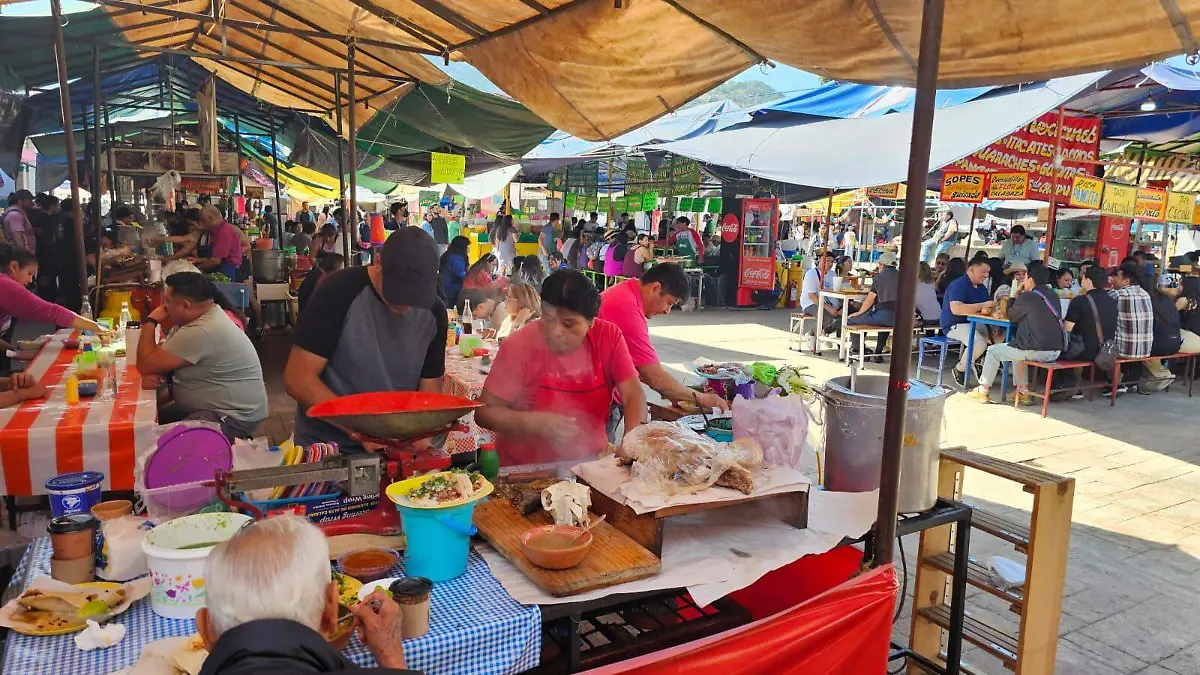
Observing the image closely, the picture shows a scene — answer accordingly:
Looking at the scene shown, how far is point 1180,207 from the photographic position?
12.0 meters

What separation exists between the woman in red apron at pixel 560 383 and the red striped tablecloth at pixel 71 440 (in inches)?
62.9

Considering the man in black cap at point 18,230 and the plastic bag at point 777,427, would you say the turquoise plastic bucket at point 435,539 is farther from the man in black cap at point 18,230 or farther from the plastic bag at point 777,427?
the man in black cap at point 18,230

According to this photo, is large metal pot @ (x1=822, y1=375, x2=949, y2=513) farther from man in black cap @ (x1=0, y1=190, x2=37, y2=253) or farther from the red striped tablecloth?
man in black cap @ (x1=0, y1=190, x2=37, y2=253)

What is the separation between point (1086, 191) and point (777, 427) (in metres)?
9.91

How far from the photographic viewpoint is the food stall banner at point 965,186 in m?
10.2

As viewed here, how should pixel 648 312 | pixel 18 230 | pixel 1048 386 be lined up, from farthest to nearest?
1. pixel 18 230
2. pixel 1048 386
3. pixel 648 312

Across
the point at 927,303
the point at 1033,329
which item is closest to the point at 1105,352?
the point at 1033,329

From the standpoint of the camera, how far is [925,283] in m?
10.5

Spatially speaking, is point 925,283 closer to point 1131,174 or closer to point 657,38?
point 1131,174

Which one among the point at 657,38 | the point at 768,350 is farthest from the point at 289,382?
the point at 768,350

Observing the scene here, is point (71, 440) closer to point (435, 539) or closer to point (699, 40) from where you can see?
point (435, 539)

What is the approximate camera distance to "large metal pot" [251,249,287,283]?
1143cm

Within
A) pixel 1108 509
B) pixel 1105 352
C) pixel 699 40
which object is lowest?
pixel 1108 509

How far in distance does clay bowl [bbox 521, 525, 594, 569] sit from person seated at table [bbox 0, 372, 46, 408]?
10.3 ft
